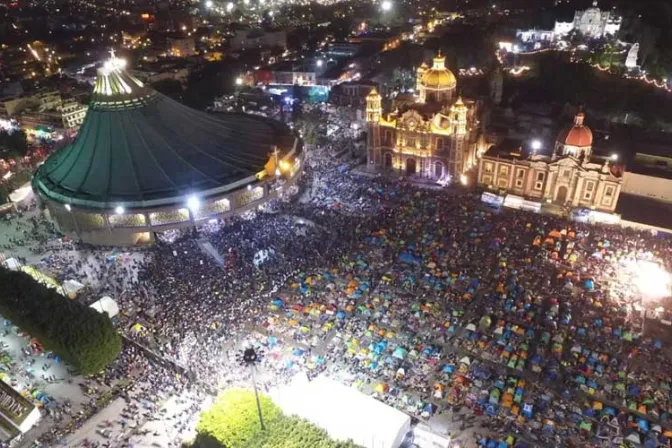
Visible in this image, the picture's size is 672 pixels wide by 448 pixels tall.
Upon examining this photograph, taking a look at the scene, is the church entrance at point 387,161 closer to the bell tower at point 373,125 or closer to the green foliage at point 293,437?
the bell tower at point 373,125

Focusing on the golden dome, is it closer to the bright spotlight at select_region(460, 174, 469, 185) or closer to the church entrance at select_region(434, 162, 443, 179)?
the church entrance at select_region(434, 162, 443, 179)

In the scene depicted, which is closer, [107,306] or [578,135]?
[107,306]

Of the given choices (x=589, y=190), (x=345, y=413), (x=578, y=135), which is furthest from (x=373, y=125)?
(x=345, y=413)

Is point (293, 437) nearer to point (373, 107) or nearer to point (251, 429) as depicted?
point (251, 429)

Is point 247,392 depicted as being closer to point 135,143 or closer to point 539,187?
point 135,143

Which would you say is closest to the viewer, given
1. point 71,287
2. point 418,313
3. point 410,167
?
point 418,313

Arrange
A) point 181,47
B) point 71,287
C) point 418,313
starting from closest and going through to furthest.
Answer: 1. point 418,313
2. point 71,287
3. point 181,47

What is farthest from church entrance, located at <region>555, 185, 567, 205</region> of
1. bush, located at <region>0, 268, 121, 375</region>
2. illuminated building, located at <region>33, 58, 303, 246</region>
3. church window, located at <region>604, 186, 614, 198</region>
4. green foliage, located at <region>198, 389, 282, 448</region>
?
bush, located at <region>0, 268, 121, 375</region>
